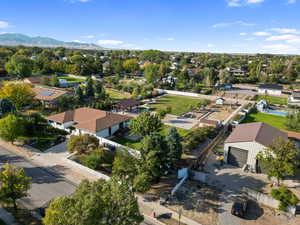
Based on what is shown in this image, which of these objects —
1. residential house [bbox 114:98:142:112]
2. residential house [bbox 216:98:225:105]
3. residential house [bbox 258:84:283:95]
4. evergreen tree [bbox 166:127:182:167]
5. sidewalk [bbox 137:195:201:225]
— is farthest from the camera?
residential house [bbox 258:84:283:95]

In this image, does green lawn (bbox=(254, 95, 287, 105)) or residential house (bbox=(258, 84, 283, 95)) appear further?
residential house (bbox=(258, 84, 283, 95))

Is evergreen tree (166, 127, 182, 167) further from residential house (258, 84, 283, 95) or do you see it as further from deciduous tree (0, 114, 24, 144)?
residential house (258, 84, 283, 95)

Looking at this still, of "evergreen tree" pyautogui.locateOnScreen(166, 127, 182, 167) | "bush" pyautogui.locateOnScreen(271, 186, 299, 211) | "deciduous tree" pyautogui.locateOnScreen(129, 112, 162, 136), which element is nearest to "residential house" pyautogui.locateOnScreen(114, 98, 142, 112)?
"deciduous tree" pyautogui.locateOnScreen(129, 112, 162, 136)

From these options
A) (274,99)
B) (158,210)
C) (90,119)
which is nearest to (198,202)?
(158,210)

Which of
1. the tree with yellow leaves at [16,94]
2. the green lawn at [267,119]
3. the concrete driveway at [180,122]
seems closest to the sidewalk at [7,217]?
the concrete driveway at [180,122]

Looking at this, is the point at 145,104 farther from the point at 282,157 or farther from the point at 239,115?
the point at 282,157

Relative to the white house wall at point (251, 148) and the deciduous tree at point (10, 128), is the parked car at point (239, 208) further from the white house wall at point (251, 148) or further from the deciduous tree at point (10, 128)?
the deciduous tree at point (10, 128)

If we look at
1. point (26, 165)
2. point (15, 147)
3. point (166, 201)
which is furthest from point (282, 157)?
point (15, 147)

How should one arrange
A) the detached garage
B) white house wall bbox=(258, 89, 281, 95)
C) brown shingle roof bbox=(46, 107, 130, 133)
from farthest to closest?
white house wall bbox=(258, 89, 281, 95) → brown shingle roof bbox=(46, 107, 130, 133) → the detached garage
